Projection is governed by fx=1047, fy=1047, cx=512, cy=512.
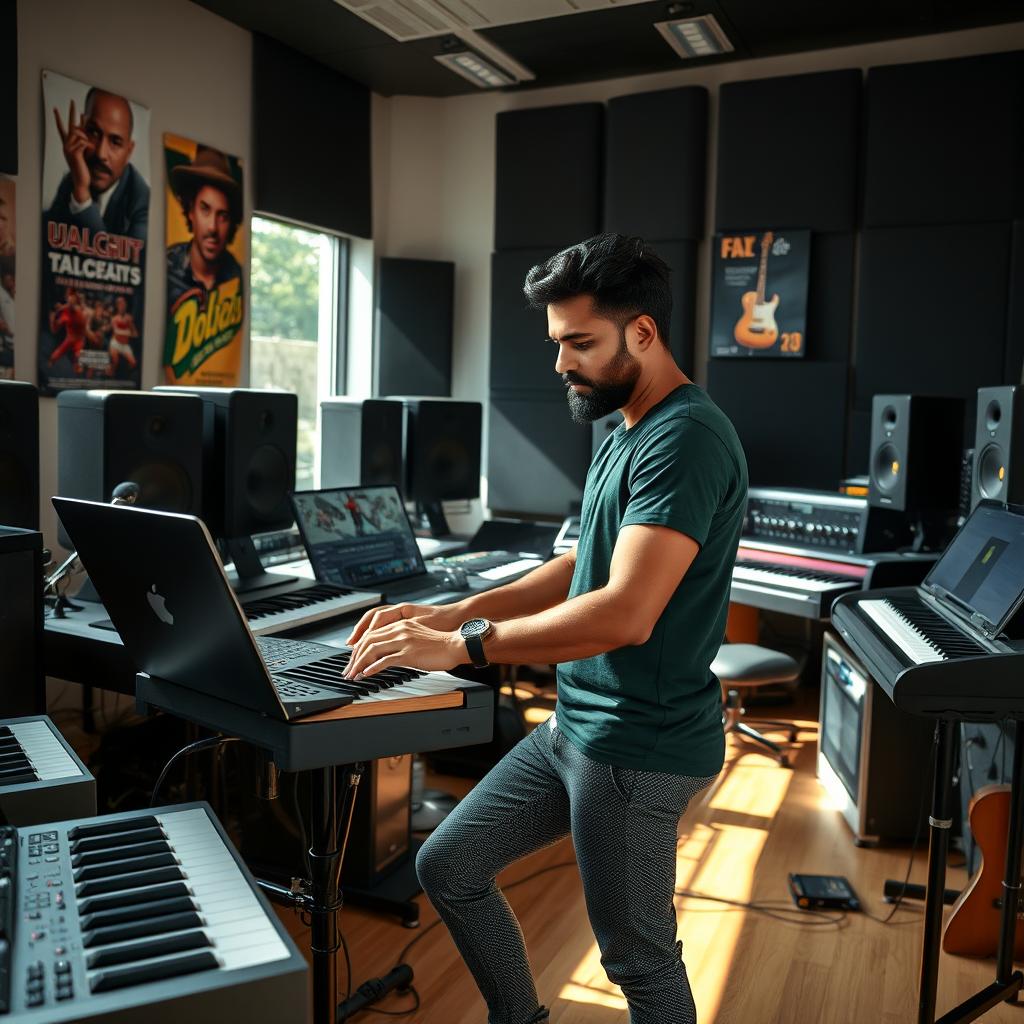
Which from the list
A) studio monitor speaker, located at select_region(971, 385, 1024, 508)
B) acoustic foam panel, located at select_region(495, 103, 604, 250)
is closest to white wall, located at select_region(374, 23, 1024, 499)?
acoustic foam panel, located at select_region(495, 103, 604, 250)

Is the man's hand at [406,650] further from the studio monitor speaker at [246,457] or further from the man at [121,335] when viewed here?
the man at [121,335]

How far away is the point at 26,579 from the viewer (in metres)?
2.13

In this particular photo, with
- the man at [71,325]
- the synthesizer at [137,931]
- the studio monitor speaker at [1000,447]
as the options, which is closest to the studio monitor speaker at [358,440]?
the man at [71,325]

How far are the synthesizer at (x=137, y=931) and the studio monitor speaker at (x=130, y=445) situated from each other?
4.55 ft

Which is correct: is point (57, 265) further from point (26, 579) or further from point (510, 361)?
point (510, 361)

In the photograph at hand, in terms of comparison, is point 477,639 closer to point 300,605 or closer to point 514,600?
point 514,600

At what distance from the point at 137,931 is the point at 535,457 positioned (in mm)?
4422

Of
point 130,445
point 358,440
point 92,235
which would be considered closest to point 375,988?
point 130,445

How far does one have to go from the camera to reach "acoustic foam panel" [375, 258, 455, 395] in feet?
17.9

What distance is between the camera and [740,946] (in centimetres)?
260

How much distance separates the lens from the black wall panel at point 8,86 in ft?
11.2

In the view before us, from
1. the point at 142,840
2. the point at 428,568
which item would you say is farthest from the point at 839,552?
the point at 142,840

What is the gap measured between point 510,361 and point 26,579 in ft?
11.8

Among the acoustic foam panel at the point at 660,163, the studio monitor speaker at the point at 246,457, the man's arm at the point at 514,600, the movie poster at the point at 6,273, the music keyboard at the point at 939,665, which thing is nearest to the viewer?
the man's arm at the point at 514,600
